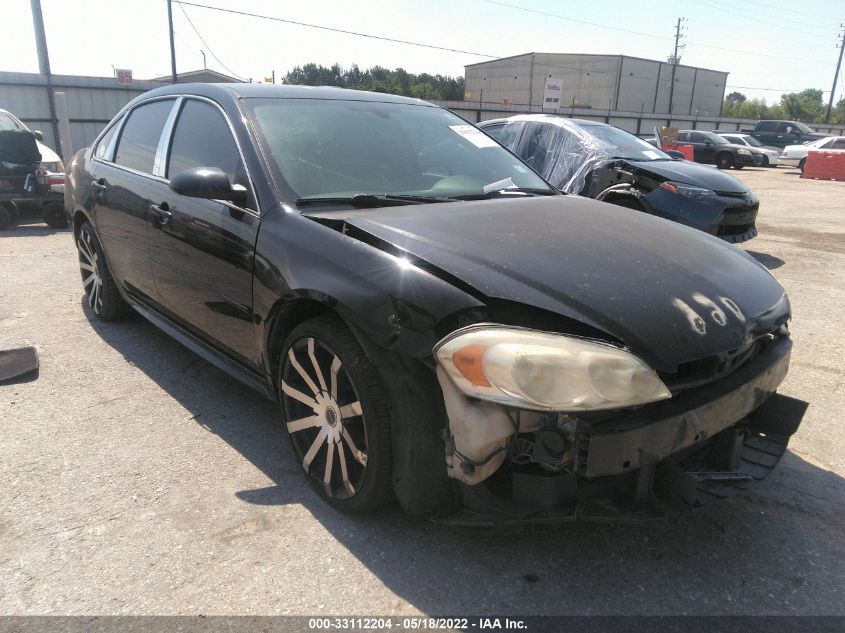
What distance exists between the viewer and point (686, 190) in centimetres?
668

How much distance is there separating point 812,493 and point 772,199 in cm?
1348

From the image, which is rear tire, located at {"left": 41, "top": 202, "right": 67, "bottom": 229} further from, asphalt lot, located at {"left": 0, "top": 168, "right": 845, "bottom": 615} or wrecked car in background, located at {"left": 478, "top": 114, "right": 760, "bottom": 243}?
asphalt lot, located at {"left": 0, "top": 168, "right": 845, "bottom": 615}

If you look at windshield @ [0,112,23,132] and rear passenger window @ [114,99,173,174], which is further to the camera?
windshield @ [0,112,23,132]

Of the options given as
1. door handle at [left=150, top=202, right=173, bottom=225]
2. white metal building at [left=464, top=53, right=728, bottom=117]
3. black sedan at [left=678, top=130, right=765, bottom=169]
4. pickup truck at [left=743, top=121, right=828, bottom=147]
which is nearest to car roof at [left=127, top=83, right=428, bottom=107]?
door handle at [left=150, top=202, right=173, bottom=225]

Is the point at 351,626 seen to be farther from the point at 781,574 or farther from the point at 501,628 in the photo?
the point at 781,574

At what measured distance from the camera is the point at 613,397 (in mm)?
1761

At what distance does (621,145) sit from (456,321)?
20.9 feet

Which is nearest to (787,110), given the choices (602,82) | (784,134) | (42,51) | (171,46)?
(602,82)

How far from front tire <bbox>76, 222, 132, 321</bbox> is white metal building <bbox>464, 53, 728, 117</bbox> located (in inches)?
2553

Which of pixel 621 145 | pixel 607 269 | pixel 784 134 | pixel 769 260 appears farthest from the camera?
pixel 784 134

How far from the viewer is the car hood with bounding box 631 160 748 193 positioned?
677cm

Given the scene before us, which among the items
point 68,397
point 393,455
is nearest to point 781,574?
point 393,455

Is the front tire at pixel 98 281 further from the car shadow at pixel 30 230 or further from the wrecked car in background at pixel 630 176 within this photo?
the car shadow at pixel 30 230

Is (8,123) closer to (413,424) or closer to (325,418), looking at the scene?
(325,418)
